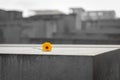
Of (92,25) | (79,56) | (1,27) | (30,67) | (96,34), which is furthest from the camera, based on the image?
(92,25)

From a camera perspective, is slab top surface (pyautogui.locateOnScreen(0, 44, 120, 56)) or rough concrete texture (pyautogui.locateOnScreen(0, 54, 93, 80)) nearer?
rough concrete texture (pyautogui.locateOnScreen(0, 54, 93, 80))

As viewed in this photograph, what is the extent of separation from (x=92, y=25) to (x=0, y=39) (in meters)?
10.1

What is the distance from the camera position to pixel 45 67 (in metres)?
1.94

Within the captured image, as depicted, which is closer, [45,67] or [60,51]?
[45,67]

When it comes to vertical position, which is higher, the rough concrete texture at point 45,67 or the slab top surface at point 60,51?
the slab top surface at point 60,51

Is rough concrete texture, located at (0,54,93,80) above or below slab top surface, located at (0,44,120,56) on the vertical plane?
below

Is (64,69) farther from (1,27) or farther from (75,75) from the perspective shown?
(1,27)

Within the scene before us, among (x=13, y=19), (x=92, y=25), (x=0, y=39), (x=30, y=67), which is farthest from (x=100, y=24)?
(x=30, y=67)

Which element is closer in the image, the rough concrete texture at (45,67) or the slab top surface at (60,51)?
the rough concrete texture at (45,67)

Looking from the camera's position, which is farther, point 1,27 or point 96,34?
point 1,27

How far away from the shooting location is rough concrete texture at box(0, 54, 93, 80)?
1.83 m

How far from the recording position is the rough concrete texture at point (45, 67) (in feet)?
5.99

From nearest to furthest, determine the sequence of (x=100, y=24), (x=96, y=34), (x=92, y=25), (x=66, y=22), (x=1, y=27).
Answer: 1. (x=96, y=34)
2. (x=1, y=27)
3. (x=66, y=22)
4. (x=100, y=24)
5. (x=92, y=25)

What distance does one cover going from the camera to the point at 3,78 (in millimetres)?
2049
